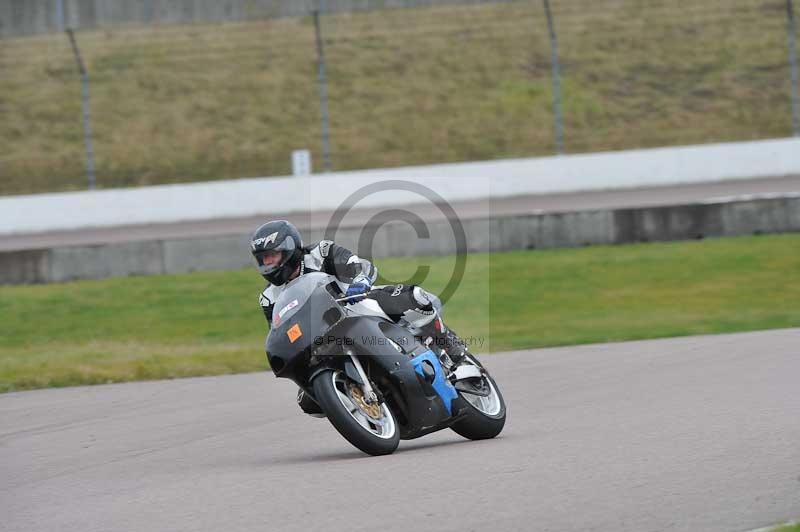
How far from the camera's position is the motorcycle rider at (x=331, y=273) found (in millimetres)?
6941

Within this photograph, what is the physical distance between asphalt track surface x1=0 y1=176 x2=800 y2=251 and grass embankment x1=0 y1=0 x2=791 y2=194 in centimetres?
504

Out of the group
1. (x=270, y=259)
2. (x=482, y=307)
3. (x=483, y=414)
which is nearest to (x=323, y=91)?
(x=482, y=307)

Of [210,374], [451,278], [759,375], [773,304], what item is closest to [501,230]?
[451,278]

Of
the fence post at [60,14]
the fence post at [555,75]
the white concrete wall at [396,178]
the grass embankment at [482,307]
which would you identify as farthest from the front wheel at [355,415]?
the fence post at [60,14]

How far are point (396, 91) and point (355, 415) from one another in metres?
25.1

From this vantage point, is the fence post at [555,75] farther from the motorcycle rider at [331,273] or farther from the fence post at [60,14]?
the motorcycle rider at [331,273]

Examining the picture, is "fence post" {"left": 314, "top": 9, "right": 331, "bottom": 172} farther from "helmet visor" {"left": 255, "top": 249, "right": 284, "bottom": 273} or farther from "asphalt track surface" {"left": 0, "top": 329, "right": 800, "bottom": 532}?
"helmet visor" {"left": 255, "top": 249, "right": 284, "bottom": 273}

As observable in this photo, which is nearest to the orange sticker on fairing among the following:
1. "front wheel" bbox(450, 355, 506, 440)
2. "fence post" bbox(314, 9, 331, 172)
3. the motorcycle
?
the motorcycle

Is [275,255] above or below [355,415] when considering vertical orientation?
above

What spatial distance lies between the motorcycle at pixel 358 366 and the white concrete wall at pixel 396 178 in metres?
16.1

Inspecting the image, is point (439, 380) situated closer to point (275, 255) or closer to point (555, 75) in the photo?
point (275, 255)

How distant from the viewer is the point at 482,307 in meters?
15.3

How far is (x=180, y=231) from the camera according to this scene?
21766 mm

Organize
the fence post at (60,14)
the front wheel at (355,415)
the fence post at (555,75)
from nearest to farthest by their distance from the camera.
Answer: the front wheel at (355,415) → the fence post at (555,75) → the fence post at (60,14)
